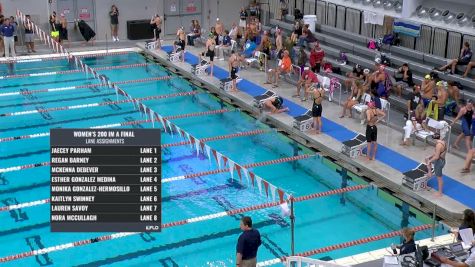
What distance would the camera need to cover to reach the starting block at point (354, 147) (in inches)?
571

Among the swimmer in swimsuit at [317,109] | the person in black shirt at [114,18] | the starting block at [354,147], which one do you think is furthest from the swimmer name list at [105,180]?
the person in black shirt at [114,18]

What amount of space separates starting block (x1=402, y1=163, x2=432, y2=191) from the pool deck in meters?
0.12

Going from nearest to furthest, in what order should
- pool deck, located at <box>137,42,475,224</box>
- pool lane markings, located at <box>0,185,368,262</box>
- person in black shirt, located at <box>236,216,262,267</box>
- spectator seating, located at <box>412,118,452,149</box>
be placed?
person in black shirt, located at <box>236,216,262,267</box>
pool lane markings, located at <box>0,185,368,262</box>
pool deck, located at <box>137,42,475,224</box>
spectator seating, located at <box>412,118,452,149</box>

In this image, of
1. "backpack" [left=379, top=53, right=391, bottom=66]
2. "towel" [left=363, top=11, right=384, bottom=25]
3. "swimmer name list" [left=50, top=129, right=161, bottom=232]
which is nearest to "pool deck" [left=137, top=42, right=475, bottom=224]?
"backpack" [left=379, top=53, right=391, bottom=66]

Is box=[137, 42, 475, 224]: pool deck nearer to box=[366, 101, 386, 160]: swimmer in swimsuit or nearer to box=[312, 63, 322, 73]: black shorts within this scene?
box=[366, 101, 386, 160]: swimmer in swimsuit

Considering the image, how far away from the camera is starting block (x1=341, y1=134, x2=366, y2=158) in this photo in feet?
47.6

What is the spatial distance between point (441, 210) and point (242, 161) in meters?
4.58

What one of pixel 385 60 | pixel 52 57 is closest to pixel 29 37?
pixel 52 57

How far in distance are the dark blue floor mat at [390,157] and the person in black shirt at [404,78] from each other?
2.26m

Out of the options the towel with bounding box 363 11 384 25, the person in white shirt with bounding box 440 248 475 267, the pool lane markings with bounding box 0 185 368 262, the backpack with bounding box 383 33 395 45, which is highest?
the towel with bounding box 363 11 384 25

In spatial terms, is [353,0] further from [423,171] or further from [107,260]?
[107,260]

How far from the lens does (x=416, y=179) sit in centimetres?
1277

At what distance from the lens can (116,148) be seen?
7.31m

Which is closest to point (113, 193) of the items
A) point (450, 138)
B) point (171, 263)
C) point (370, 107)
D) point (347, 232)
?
point (171, 263)
